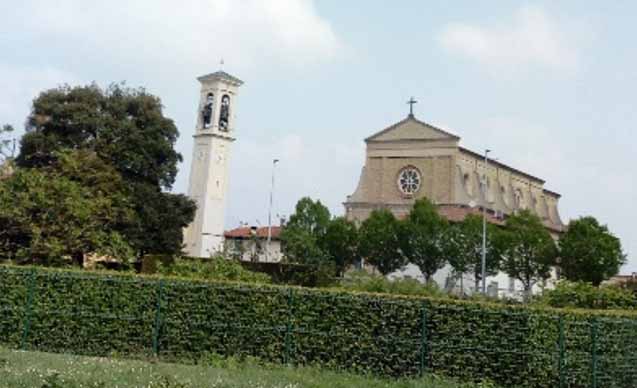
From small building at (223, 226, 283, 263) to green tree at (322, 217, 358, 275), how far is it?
4394mm

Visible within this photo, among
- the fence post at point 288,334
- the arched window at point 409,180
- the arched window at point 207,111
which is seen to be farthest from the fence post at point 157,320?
the arched window at point 207,111

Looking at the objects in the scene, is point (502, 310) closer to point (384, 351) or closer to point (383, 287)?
point (384, 351)

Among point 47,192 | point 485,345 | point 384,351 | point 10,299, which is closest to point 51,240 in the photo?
point 47,192

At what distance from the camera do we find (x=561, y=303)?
21219mm

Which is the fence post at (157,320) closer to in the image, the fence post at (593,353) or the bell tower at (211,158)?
the fence post at (593,353)

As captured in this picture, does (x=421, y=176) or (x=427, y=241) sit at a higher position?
(x=421, y=176)

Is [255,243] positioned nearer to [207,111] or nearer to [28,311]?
[207,111]

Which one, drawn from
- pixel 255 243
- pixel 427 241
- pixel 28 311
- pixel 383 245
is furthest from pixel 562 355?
pixel 255 243

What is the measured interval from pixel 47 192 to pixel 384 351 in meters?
17.6

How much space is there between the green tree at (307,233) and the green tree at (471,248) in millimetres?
9176

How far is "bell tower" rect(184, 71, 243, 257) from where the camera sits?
2482 inches

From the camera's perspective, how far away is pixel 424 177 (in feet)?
206

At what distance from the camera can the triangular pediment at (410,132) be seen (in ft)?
207

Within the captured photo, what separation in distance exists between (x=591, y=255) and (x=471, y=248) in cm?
793
